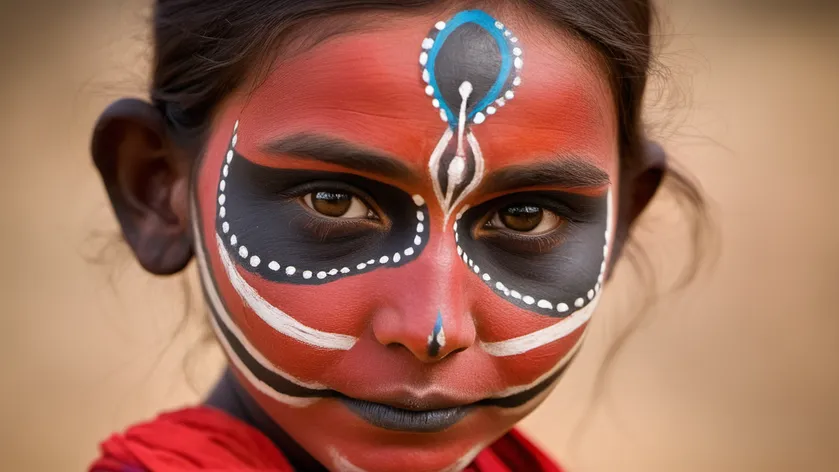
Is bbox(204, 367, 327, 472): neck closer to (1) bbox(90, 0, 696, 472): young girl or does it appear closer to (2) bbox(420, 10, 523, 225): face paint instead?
(1) bbox(90, 0, 696, 472): young girl

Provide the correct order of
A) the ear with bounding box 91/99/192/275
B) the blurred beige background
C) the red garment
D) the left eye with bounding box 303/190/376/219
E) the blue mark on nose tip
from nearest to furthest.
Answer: the blue mark on nose tip < the left eye with bounding box 303/190/376/219 < the red garment < the ear with bounding box 91/99/192/275 < the blurred beige background

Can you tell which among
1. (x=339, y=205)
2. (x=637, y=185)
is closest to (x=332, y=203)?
(x=339, y=205)

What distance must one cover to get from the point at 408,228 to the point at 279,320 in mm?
224

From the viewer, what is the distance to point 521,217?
140 centimetres

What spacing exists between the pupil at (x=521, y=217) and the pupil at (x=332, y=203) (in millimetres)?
228

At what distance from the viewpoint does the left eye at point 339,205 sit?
1.34m

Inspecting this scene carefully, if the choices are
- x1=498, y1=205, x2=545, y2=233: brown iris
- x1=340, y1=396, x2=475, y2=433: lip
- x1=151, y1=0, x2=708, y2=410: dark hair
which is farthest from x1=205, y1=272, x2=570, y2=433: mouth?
x1=151, y1=0, x2=708, y2=410: dark hair

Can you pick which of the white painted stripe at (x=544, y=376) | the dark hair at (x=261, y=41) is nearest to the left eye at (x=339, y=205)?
the dark hair at (x=261, y=41)

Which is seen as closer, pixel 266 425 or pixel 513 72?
pixel 513 72

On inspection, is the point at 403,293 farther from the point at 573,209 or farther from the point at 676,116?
the point at 676,116

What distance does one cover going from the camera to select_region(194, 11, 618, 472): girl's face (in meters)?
1.29

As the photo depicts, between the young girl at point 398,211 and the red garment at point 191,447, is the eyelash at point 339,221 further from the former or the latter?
the red garment at point 191,447

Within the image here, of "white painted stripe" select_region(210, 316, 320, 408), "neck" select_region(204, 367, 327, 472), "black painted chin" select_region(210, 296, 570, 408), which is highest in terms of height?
"black painted chin" select_region(210, 296, 570, 408)

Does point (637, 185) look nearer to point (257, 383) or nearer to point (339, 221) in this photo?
point (339, 221)
